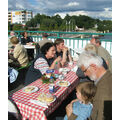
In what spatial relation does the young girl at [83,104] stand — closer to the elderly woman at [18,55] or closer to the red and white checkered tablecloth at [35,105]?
the red and white checkered tablecloth at [35,105]

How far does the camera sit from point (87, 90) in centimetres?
166

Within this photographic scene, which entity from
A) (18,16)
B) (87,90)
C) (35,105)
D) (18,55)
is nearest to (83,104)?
(87,90)

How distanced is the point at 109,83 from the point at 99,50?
177cm

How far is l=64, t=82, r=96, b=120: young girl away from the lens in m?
1.65

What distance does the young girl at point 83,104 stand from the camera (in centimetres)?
165

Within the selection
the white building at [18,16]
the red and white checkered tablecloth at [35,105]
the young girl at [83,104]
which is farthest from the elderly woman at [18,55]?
the white building at [18,16]

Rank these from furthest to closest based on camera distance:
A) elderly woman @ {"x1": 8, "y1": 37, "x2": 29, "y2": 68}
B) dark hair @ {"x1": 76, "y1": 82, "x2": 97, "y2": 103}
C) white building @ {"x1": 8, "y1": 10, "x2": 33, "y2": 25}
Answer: white building @ {"x1": 8, "y1": 10, "x2": 33, "y2": 25}
elderly woman @ {"x1": 8, "y1": 37, "x2": 29, "y2": 68}
dark hair @ {"x1": 76, "y1": 82, "x2": 97, "y2": 103}

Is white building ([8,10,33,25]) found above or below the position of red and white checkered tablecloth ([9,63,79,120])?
above

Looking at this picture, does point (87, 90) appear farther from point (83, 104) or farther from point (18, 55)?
point (18, 55)

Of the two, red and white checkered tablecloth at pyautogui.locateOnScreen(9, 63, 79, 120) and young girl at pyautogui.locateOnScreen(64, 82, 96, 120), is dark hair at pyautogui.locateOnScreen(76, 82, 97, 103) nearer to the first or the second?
young girl at pyautogui.locateOnScreen(64, 82, 96, 120)

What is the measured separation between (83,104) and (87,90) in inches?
8.3

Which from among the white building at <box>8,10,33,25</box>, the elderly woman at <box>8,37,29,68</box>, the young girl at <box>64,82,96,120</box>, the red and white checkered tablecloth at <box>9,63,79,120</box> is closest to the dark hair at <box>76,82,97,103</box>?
the young girl at <box>64,82,96,120</box>

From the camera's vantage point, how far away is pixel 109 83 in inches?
57.7

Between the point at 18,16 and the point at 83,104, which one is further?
the point at 18,16
